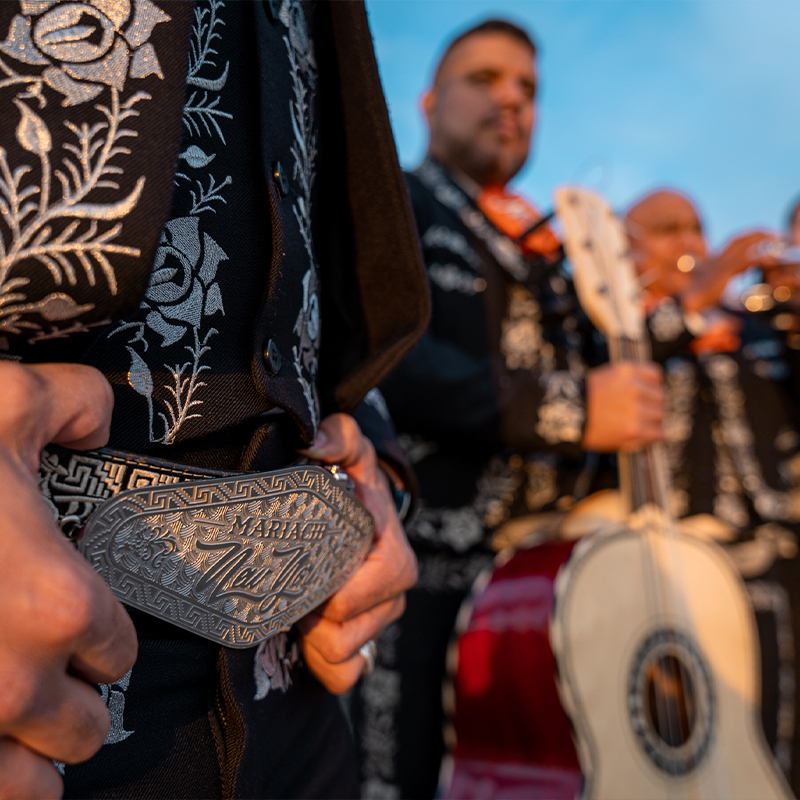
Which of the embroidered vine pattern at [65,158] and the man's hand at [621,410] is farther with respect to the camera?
the man's hand at [621,410]

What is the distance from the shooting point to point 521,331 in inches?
61.4

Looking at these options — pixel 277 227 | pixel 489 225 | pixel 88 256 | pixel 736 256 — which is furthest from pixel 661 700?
pixel 736 256

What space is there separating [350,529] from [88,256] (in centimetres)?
27

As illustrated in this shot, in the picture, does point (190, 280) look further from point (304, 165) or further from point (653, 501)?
point (653, 501)

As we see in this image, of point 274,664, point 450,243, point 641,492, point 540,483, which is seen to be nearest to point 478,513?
point 540,483

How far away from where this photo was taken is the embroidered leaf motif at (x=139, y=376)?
37 centimetres

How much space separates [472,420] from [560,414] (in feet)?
0.61

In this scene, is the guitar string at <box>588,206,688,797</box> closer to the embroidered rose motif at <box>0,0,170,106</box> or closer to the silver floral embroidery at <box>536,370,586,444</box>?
the silver floral embroidery at <box>536,370,586,444</box>

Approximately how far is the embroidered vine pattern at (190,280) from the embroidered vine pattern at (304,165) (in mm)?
76

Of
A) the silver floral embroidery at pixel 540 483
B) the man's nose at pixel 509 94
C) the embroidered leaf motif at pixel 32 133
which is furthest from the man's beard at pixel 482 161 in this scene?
the embroidered leaf motif at pixel 32 133

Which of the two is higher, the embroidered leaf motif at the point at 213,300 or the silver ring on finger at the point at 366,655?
the embroidered leaf motif at the point at 213,300

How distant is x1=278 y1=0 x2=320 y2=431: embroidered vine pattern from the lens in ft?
1.59

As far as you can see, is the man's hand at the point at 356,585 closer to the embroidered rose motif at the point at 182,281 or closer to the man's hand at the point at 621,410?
the embroidered rose motif at the point at 182,281

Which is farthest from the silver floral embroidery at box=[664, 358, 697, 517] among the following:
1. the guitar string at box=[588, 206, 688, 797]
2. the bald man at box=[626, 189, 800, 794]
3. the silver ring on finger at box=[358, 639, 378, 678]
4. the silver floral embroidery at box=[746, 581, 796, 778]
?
the silver ring on finger at box=[358, 639, 378, 678]
